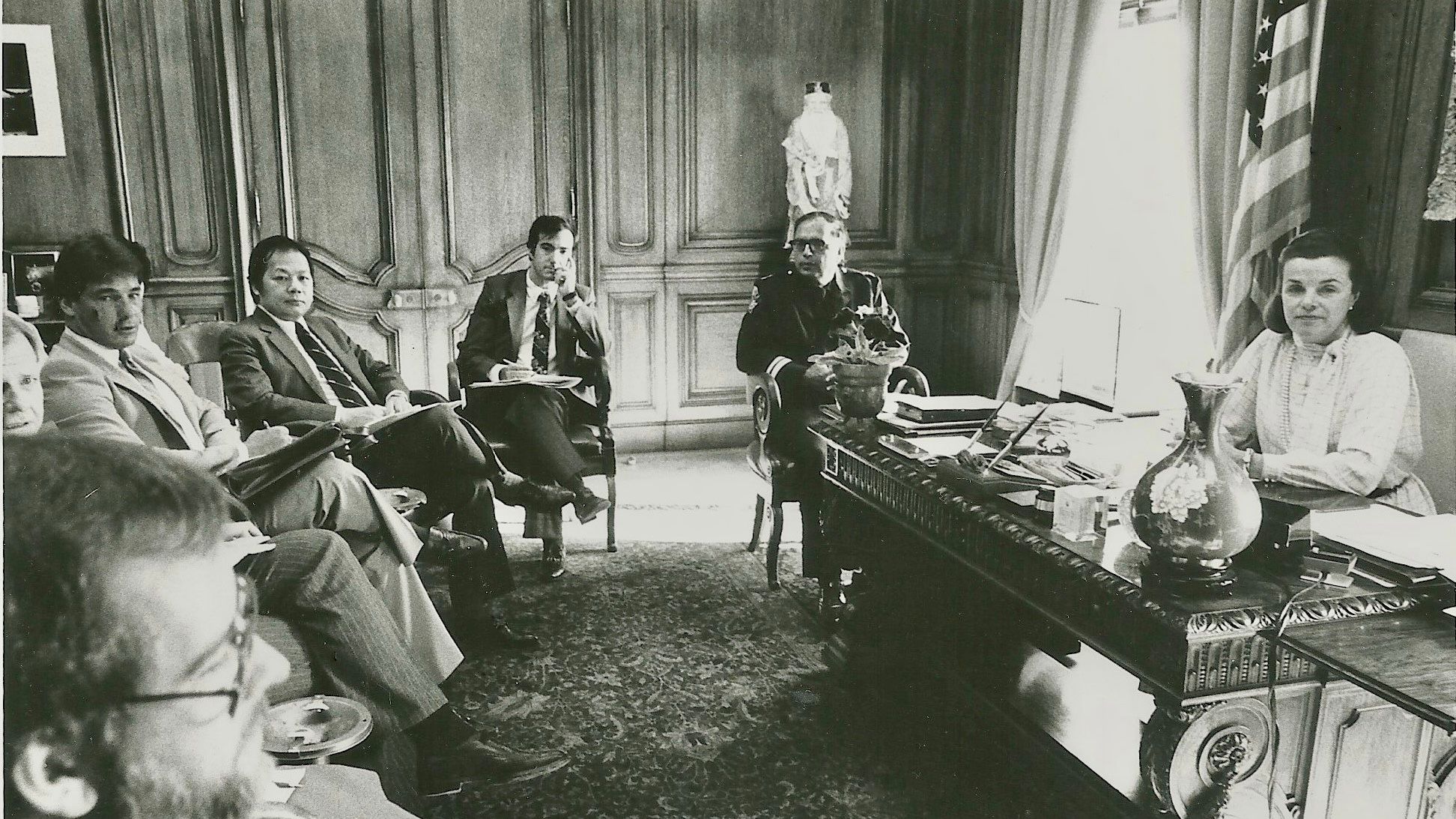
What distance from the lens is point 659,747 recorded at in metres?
2.47

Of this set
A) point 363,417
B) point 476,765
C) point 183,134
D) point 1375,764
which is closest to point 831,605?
point 476,765

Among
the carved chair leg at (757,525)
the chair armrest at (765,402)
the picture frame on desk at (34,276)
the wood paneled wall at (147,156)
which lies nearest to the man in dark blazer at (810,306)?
the chair armrest at (765,402)

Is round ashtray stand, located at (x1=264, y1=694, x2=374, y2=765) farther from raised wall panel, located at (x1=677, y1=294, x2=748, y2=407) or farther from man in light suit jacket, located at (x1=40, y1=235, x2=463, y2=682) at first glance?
raised wall panel, located at (x1=677, y1=294, x2=748, y2=407)

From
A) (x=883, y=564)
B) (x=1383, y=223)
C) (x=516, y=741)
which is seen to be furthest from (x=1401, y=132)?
(x=516, y=741)

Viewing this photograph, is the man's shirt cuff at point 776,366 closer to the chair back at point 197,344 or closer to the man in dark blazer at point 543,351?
the man in dark blazer at point 543,351

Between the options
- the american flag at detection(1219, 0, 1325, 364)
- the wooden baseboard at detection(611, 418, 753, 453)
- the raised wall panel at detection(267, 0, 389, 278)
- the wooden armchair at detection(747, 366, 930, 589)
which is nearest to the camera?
the american flag at detection(1219, 0, 1325, 364)

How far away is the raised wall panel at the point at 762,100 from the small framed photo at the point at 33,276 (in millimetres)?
2746

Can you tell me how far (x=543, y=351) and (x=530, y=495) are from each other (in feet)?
2.15

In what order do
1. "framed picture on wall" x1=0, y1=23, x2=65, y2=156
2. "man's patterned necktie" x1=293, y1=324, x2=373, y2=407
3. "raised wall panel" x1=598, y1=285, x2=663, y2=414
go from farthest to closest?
"raised wall panel" x1=598, y1=285, x2=663, y2=414 < "framed picture on wall" x1=0, y1=23, x2=65, y2=156 < "man's patterned necktie" x1=293, y1=324, x2=373, y2=407

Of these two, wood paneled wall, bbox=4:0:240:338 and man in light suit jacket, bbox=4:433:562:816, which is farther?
wood paneled wall, bbox=4:0:240:338

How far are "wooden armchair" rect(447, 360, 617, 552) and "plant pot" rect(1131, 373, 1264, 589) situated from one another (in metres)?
2.22

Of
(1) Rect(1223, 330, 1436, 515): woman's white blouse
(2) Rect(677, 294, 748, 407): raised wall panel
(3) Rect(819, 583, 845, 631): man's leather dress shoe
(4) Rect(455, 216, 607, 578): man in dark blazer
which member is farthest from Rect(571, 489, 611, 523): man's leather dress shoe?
(1) Rect(1223, 330, 1436, 515): woman's white blouse

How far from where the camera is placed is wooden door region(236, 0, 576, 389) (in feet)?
15.1

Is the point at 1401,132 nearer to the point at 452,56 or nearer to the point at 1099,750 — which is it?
the point at 1099,750
